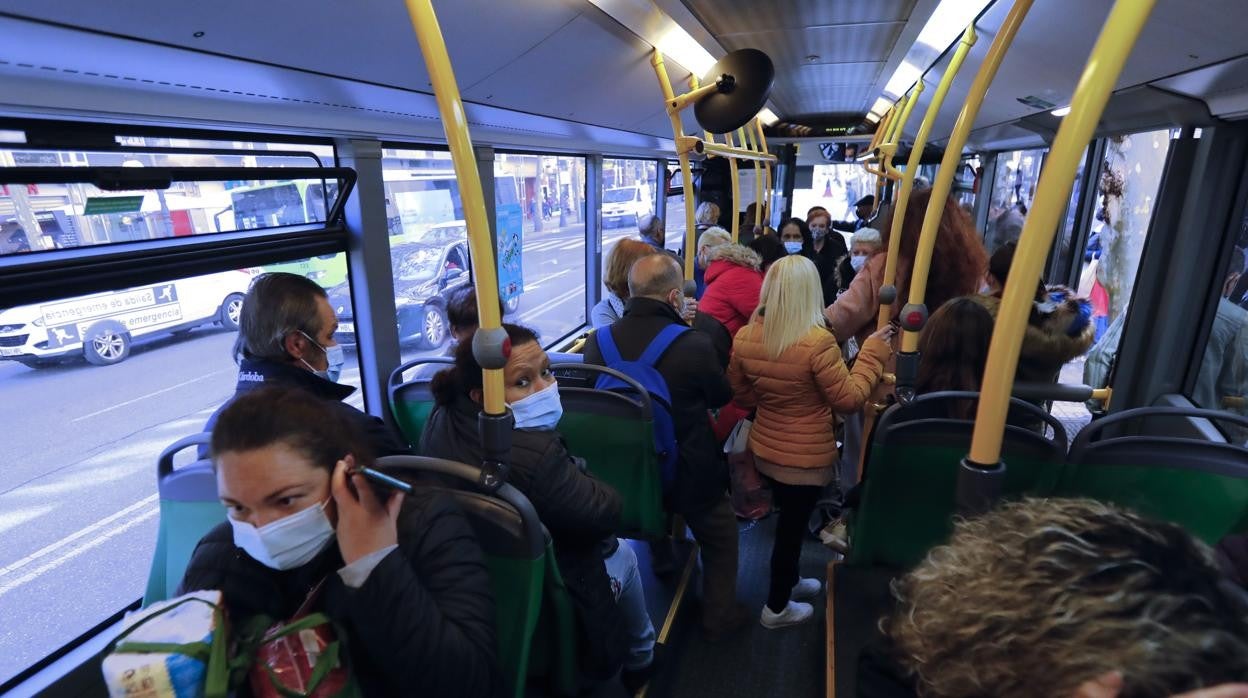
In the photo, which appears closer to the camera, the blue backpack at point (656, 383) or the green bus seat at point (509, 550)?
the green bus seat at point (509, 550)

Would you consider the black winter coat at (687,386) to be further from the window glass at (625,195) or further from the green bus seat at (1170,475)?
the window glass at (625,195)

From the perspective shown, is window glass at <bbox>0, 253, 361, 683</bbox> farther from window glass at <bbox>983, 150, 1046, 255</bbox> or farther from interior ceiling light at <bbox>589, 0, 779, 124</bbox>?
window glass at <bbox>983, 150, 1046, 255</bbox>

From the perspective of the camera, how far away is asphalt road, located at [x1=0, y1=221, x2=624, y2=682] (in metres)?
2.00

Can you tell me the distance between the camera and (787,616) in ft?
9.99

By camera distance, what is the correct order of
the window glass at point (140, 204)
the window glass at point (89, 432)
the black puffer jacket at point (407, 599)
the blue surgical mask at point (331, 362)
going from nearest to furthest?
the black puffer jacket at point (407, 599) → the window glass at point (140, 204) → the window glass at point (89, 432) → the blue surgical mask at point (331, 362)

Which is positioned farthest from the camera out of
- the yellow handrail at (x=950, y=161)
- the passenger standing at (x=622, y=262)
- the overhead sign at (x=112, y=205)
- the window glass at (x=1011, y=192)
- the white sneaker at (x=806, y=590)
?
the window glass at (x=1011, y=192)

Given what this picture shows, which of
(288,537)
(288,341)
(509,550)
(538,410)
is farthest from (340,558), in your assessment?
(288,341)

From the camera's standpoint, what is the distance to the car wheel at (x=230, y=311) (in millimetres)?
2533

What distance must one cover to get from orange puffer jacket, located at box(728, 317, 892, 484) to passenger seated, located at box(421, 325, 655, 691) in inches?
42.5

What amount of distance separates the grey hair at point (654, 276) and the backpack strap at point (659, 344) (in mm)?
225

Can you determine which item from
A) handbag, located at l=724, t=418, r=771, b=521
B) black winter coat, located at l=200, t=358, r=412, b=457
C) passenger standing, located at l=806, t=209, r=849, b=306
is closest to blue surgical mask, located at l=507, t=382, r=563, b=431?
black winter coat, located at l=200, t=358, r=412, b=457

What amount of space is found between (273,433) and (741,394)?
2.10 meters

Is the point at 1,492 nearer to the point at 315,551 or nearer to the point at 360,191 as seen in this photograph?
the point at 315,551

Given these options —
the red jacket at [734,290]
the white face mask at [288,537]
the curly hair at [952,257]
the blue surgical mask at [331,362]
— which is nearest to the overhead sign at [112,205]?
the blue surgical mask at [331,362]
